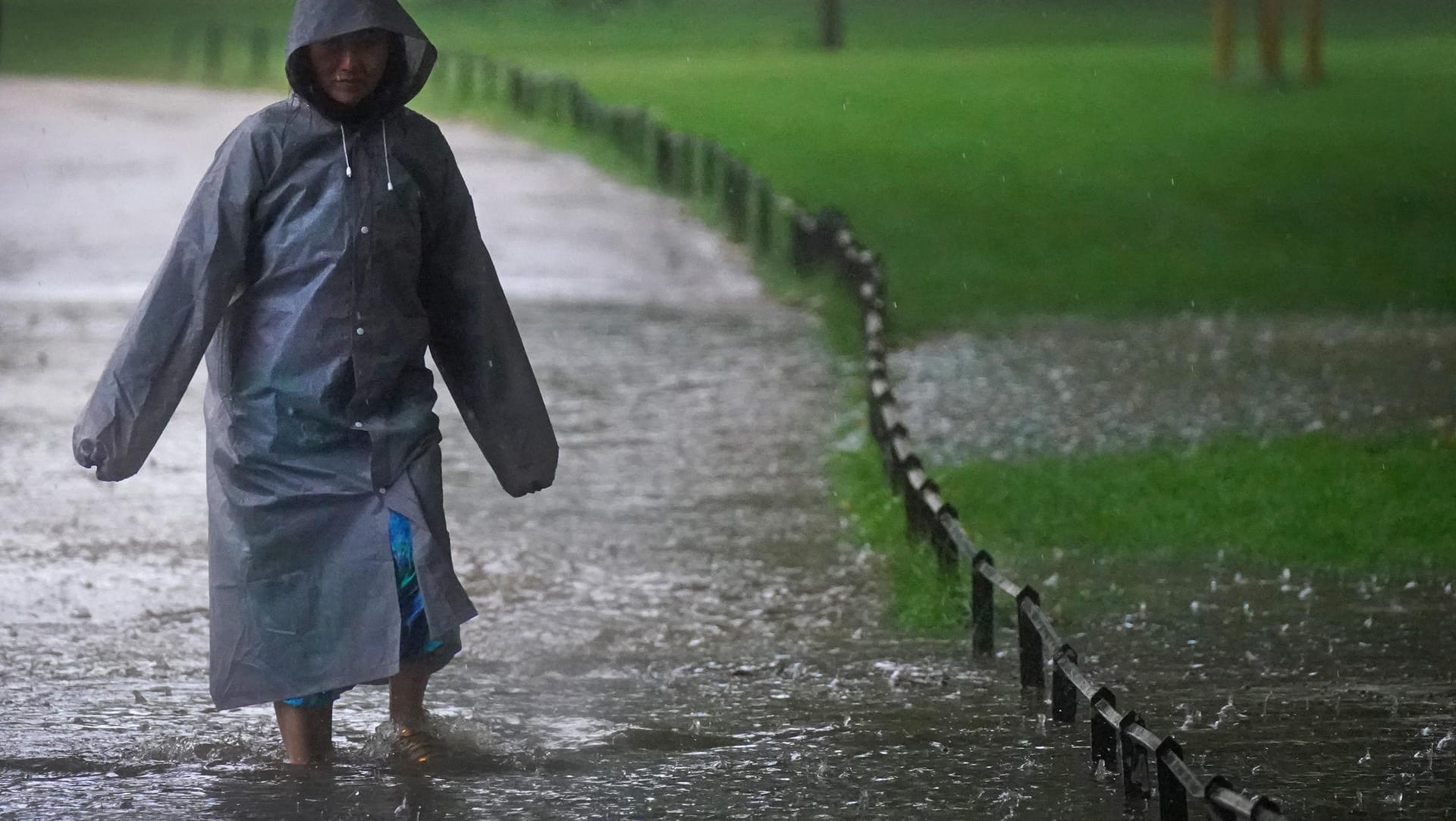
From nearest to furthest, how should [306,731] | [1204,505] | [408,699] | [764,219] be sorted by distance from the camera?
[306,731]
[408,699]
[1204,505]
[764,219]

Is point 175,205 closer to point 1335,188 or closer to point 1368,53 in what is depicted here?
point 1335,188

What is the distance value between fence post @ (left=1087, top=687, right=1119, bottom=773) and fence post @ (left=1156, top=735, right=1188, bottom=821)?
1.62 feet

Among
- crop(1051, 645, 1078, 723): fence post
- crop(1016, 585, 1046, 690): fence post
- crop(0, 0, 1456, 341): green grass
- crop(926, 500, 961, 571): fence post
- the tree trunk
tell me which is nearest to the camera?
crop(1051, 645, 1078, 723): fence post

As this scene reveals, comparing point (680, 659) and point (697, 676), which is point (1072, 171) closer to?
point (680, 659)

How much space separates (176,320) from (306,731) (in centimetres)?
96

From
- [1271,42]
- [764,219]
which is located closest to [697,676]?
[764,219]

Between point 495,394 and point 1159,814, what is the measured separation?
5.70 ft

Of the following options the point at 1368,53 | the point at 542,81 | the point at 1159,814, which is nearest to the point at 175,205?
the point at 542,81

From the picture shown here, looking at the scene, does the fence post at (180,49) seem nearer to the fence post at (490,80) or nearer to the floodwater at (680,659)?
the fence post at (490,80)

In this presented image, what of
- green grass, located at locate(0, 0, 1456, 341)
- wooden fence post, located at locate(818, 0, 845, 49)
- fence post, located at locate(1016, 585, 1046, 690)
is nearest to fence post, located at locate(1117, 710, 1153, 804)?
fence post, located at locate(1016, 585, 1046, 690)

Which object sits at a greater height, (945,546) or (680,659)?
(945,546)

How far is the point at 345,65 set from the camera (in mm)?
5105

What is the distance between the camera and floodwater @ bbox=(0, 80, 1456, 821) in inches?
201

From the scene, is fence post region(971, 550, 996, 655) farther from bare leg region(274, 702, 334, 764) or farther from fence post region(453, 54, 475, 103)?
fence post region(453, 54, 475, 103)
